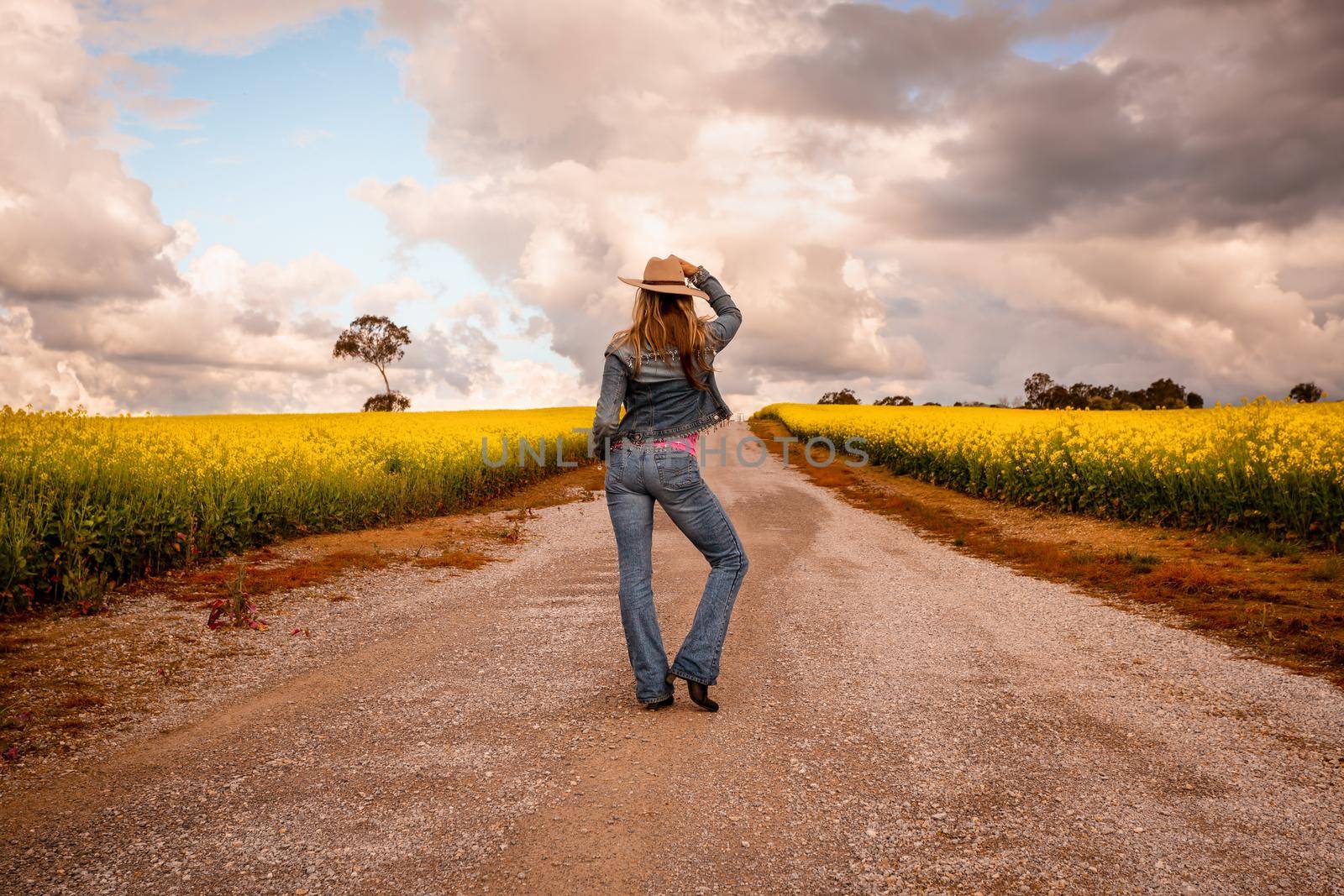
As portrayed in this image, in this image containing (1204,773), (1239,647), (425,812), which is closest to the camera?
(425,812)

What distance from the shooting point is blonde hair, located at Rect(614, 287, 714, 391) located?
4496mm

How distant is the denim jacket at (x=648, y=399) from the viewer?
177 inches

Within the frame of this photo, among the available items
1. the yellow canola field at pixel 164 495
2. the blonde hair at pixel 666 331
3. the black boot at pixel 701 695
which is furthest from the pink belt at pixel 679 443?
the yellow canola field at pixel 164 495

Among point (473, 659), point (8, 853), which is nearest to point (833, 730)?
point (473, 659)

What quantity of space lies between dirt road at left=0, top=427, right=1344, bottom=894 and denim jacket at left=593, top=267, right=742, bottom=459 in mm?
1706

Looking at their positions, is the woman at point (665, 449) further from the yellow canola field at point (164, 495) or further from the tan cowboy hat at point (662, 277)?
the yellow canola field at point (164, 495)

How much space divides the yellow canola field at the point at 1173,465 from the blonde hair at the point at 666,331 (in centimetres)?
954

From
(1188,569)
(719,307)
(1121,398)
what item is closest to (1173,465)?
(1188,569)

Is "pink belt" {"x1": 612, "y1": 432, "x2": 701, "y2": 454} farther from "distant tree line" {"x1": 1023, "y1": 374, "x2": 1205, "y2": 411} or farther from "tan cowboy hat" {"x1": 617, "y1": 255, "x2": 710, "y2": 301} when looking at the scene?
"distant tree line" {"x1": 1023, "y1": 374, "x2": 1205, "y2": 411}

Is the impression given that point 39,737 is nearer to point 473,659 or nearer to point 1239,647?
point 473,659

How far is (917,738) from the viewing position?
444 centimetres

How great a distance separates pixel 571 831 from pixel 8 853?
7.60 feet

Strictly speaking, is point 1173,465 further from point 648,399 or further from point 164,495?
point 164,495

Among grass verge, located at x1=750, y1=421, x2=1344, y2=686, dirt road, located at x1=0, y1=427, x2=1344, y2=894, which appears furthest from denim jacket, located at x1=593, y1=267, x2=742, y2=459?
grass verge, located at x1=750, y1=421, x2=1344, y2=686
